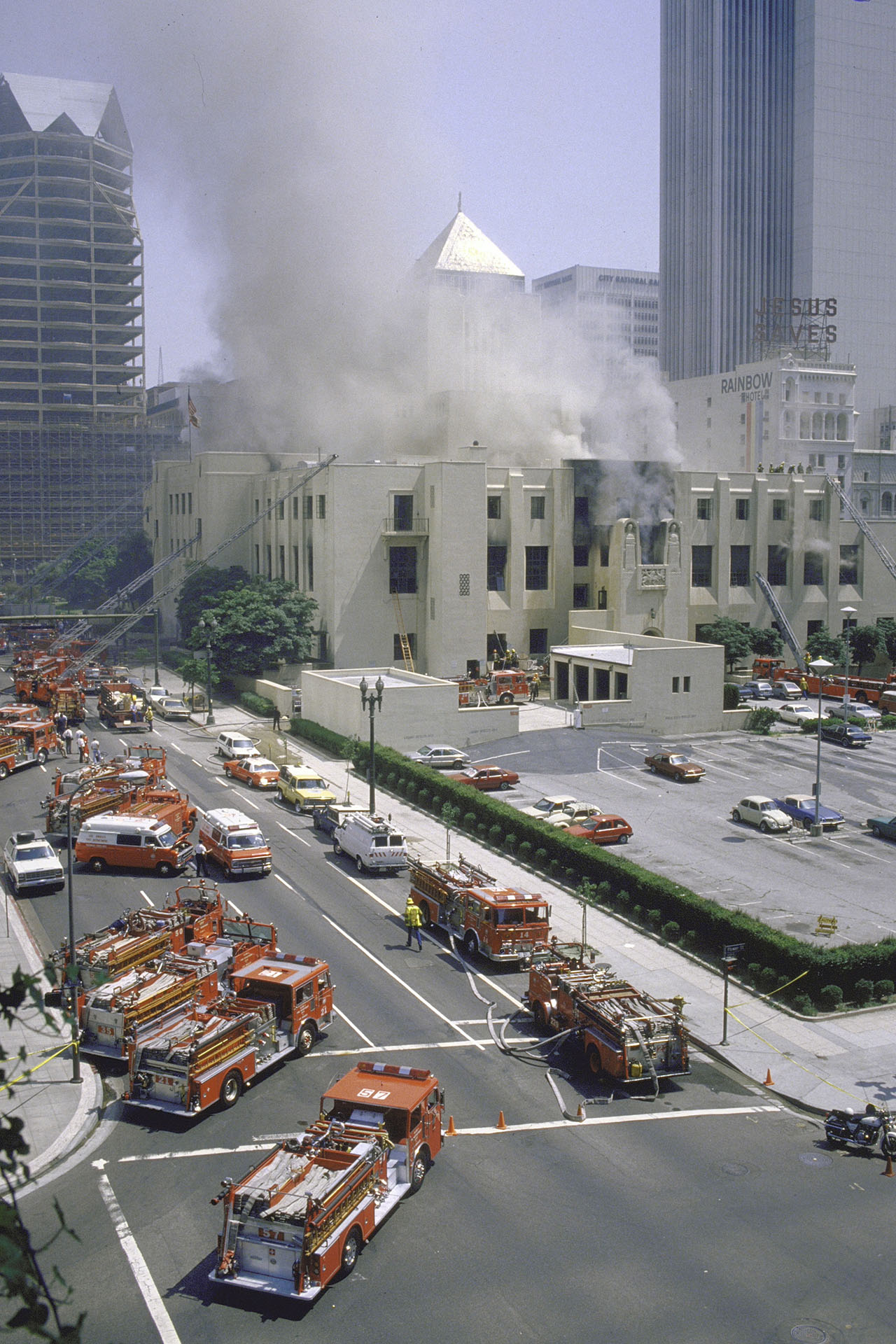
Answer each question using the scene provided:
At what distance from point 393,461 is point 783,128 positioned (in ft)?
360

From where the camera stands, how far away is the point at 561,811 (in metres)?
42.2

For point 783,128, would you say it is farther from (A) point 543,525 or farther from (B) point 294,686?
(B) point 294,686

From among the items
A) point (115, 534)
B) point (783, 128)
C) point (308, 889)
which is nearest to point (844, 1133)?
point (308, 889)

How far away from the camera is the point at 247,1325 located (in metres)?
14.9

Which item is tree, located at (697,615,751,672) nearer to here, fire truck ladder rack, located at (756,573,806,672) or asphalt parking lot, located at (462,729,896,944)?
fire truck ladder rack, located at (756,573,806,672)

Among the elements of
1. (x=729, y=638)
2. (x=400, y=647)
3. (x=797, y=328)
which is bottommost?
(x=400, y=647)

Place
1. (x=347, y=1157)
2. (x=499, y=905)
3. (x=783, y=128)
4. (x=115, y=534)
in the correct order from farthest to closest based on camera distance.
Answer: (x=783, y=128) → (x=115, y=534) → (x=499, y=905) → (x=347, y=1157)

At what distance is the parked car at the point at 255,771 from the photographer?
47719 mm

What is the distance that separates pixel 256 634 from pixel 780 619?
1268 inches

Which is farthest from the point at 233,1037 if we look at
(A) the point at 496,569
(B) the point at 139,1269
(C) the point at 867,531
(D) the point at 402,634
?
(C) the point at 867,531

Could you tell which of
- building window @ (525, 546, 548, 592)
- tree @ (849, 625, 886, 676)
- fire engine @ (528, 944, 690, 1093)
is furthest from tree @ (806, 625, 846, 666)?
fire engine @ (528, 944, 690, 1093)

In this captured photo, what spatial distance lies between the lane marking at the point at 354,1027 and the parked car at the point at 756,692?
47.4 meters

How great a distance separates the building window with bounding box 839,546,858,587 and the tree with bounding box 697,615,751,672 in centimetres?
1109

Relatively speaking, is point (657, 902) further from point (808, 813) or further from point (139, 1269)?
point (139, 1269)
